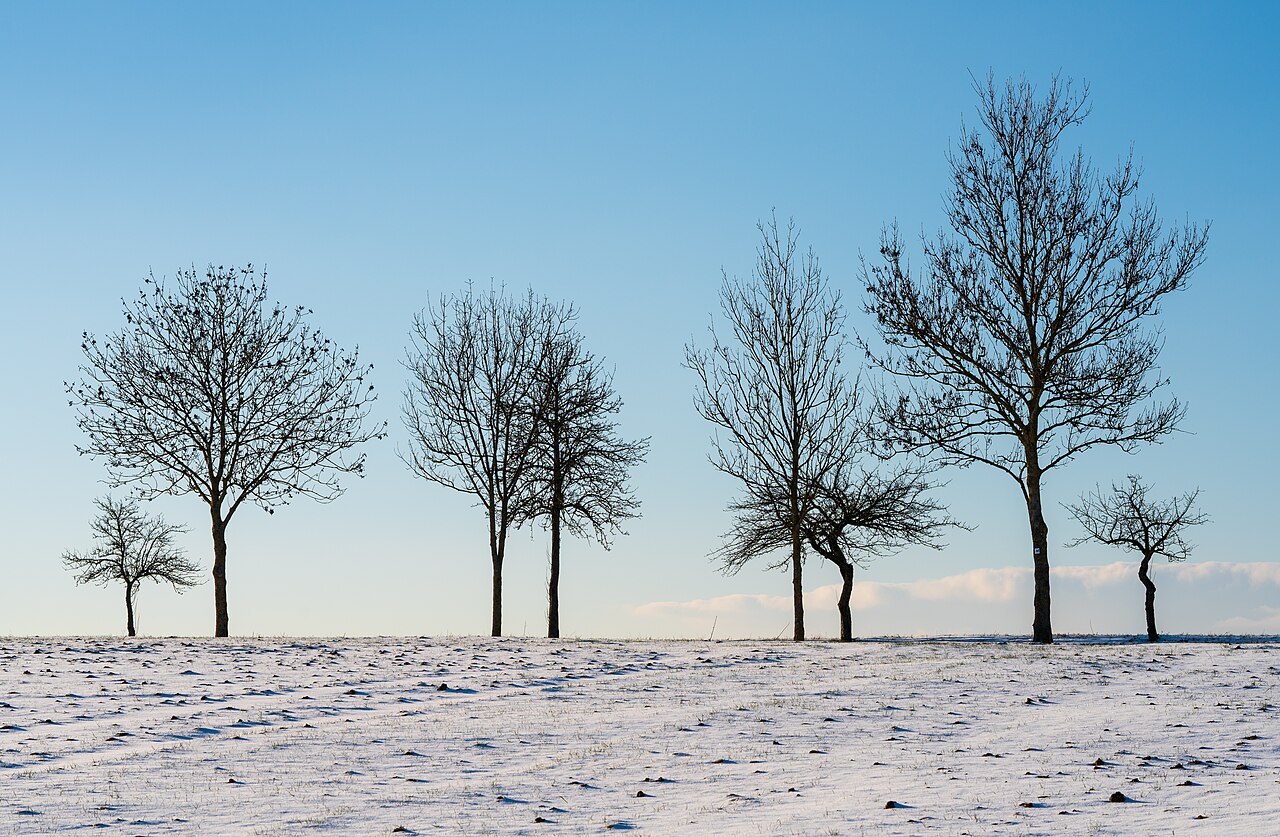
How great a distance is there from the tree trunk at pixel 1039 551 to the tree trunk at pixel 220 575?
22283mm

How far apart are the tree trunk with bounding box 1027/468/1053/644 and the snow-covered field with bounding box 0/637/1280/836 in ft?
17.2

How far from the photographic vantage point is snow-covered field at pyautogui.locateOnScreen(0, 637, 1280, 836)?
1097 cm

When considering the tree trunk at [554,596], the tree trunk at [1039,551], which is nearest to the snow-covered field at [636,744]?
the tree trunk at [1039,551]

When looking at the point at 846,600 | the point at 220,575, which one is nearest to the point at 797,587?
the point at 846,600

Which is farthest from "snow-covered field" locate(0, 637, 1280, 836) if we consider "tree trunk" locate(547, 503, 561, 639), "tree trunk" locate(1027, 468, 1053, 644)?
"tree trunk" locate(547, 503, 561, 639)

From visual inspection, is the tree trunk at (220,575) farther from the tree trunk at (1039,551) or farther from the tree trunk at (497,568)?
the tree trunk at (1039,551)

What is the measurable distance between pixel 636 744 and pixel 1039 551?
18.6m

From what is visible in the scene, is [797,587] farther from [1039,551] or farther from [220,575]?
[220,575]

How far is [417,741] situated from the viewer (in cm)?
1512

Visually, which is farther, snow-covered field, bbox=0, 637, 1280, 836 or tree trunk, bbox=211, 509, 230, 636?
tree trunk, bbox=211, 509, 230, 636

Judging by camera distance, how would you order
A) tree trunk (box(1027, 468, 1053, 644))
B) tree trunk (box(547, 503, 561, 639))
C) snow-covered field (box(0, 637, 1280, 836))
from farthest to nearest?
tree trunk (box(547, 503, 561, 639)), tree trunk (box(1027, 468, 1053, 644)), snow-covered field (box(0, 637, 1280, 836))

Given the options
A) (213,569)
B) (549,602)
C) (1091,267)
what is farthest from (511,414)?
(1091,267)

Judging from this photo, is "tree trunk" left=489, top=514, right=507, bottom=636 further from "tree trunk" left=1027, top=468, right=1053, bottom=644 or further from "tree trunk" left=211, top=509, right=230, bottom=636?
"tree trunk" left=1027, top=468, right=1053, bottom=644

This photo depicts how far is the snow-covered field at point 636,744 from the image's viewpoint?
432 inches
